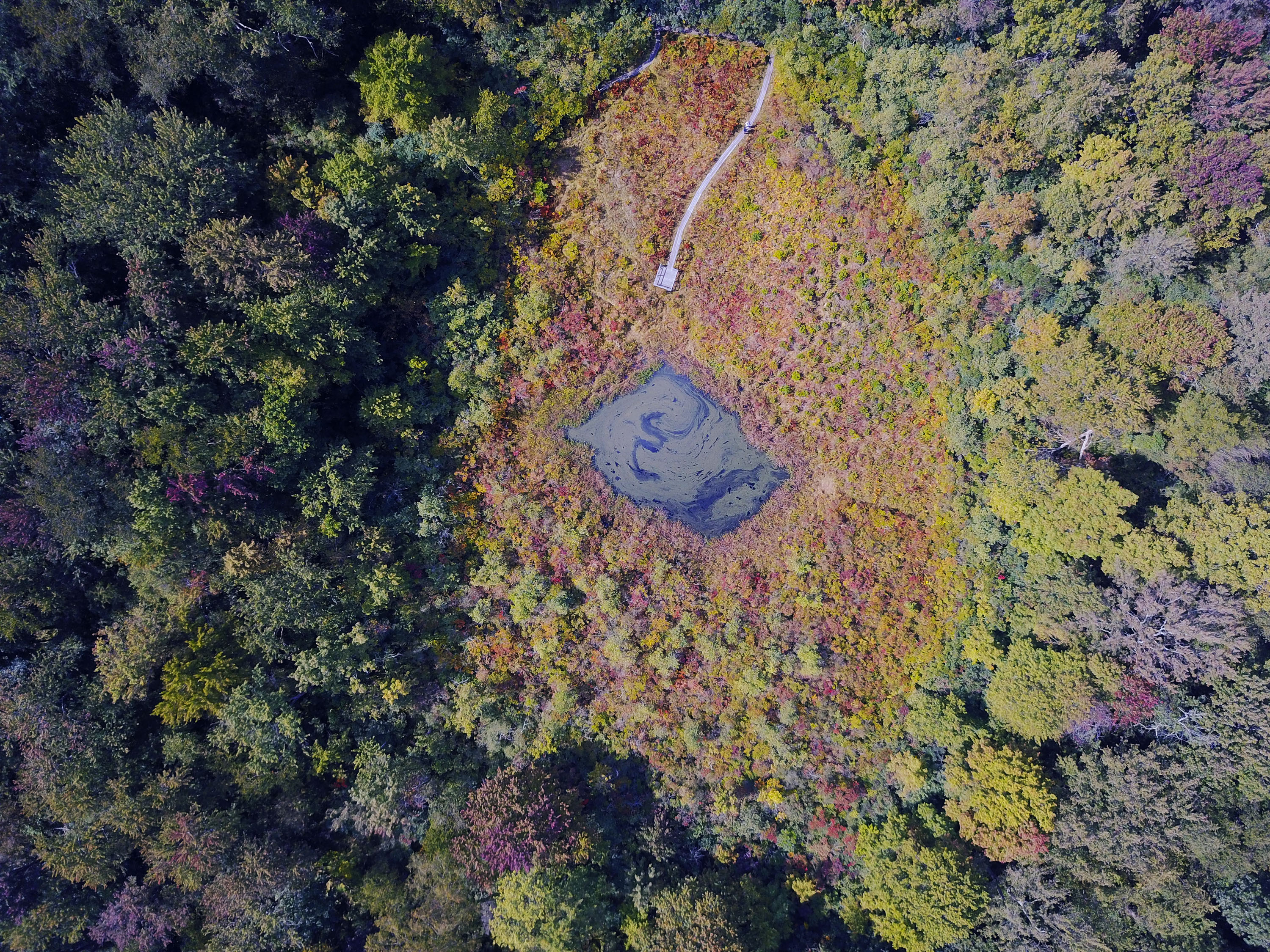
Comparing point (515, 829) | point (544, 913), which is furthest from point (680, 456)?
point (544, 913)

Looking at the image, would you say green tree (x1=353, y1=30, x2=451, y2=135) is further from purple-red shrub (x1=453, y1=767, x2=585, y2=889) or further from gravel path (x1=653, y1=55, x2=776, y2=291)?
purple-red shrub (x1=453, y1=767, x2=585, y2=889)

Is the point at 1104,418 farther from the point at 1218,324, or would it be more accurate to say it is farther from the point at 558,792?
the point at 558,792

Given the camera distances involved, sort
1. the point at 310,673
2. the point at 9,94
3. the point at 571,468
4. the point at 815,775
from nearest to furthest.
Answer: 1. the point at 9,94
2. the point at 310,673
3. the point at 815,775
4. the point at 571,468

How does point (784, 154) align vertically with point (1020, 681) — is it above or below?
above

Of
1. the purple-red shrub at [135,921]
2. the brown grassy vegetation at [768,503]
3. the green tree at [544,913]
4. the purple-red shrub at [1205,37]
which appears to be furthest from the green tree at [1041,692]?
the purple-red shrub at [135,921]

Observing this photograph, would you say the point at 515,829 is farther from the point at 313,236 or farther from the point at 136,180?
the point at 136,180

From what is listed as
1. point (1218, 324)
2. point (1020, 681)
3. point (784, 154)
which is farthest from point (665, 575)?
point (1218, 324)

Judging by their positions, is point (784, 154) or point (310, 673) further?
point (784, 154)
